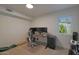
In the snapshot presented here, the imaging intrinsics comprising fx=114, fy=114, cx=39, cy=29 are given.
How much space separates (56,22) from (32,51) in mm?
511

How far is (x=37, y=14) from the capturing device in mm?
1601

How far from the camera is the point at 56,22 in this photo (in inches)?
61.3

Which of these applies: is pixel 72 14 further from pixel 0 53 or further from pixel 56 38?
pixel 0 53

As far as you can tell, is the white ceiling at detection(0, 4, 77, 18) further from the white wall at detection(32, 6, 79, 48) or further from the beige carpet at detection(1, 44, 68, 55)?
the beige carpet at detection(1, 44, 68, 55)

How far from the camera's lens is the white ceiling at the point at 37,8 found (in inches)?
59.2

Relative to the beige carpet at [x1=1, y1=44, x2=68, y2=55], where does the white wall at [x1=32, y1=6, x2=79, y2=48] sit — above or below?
above

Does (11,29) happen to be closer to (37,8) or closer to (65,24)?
(37,8)

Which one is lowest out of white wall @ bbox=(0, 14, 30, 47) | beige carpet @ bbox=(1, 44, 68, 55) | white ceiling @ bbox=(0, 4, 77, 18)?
beige carpet @ bbox=(1, 44, 68, 55)

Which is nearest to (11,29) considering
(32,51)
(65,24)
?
(32,51)

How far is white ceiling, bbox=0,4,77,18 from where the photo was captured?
4.94 feet

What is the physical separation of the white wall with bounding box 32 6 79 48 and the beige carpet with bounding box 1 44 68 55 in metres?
0.11

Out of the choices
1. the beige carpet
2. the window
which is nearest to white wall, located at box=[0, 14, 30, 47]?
the beige carpet
